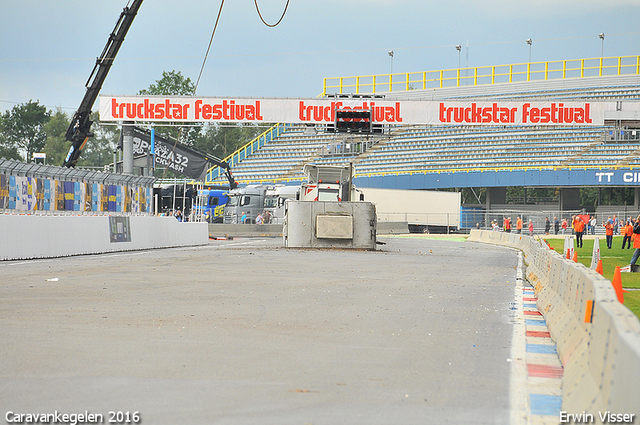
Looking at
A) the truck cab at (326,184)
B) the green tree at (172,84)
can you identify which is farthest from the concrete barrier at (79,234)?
the green tree at (172,84)

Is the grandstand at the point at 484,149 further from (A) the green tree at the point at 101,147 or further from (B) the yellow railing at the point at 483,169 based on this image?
(A) the green tree at the point at 101,147

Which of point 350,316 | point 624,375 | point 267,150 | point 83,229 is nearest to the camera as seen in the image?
point 624,375

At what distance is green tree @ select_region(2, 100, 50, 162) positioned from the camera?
10675 cm

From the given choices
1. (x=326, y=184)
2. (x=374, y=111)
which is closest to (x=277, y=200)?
(x=374, y=111)

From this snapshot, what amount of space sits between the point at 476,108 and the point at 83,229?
2405 centimetres

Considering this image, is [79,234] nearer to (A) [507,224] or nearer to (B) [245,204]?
(B) [245,204]

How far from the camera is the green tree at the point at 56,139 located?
111 m

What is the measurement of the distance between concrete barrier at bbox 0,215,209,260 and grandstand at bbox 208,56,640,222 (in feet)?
93.5

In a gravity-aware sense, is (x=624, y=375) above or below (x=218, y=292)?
above

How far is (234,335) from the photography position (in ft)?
25.8

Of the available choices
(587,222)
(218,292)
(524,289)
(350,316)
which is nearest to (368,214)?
(524,289)

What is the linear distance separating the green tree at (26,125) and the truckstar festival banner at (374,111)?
236ft

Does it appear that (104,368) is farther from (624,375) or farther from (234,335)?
(624,375)

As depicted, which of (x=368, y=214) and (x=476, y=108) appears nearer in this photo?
(x=368, y=214)
